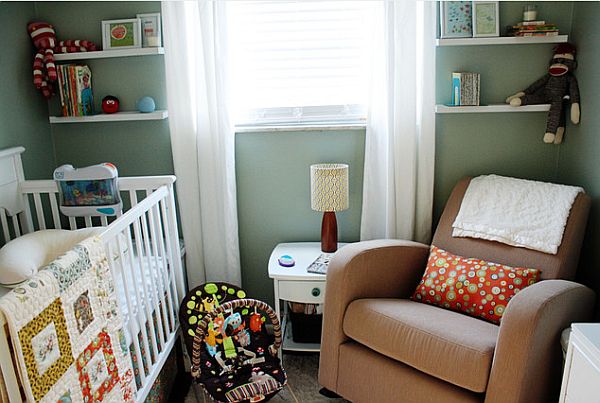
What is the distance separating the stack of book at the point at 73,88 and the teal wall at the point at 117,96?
0.08 meters

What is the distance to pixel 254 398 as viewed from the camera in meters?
1.99

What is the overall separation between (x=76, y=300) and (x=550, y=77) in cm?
222

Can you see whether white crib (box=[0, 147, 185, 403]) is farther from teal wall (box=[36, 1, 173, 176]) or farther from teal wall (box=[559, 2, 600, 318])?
teal wall (box=[559, 2, 600, 318])

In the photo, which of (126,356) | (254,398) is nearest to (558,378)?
(254,398)

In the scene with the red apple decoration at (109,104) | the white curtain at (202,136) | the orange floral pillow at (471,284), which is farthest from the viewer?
the red apple decoration at (109,104)

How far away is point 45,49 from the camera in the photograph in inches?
96.1

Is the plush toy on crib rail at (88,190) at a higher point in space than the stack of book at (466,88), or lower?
lower

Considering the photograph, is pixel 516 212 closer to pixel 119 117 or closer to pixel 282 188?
pixel 282 188

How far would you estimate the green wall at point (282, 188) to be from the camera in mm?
2604

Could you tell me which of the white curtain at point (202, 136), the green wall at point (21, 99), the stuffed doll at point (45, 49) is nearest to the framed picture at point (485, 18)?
the white curtain at point (202, 136)

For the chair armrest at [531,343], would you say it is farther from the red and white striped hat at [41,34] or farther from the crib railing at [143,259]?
the red and white striped hat at [41,34]

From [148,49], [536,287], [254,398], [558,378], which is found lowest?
[254,398]

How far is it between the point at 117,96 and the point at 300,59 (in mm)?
960

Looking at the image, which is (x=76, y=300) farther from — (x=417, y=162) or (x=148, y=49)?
(x=417, y=162)
